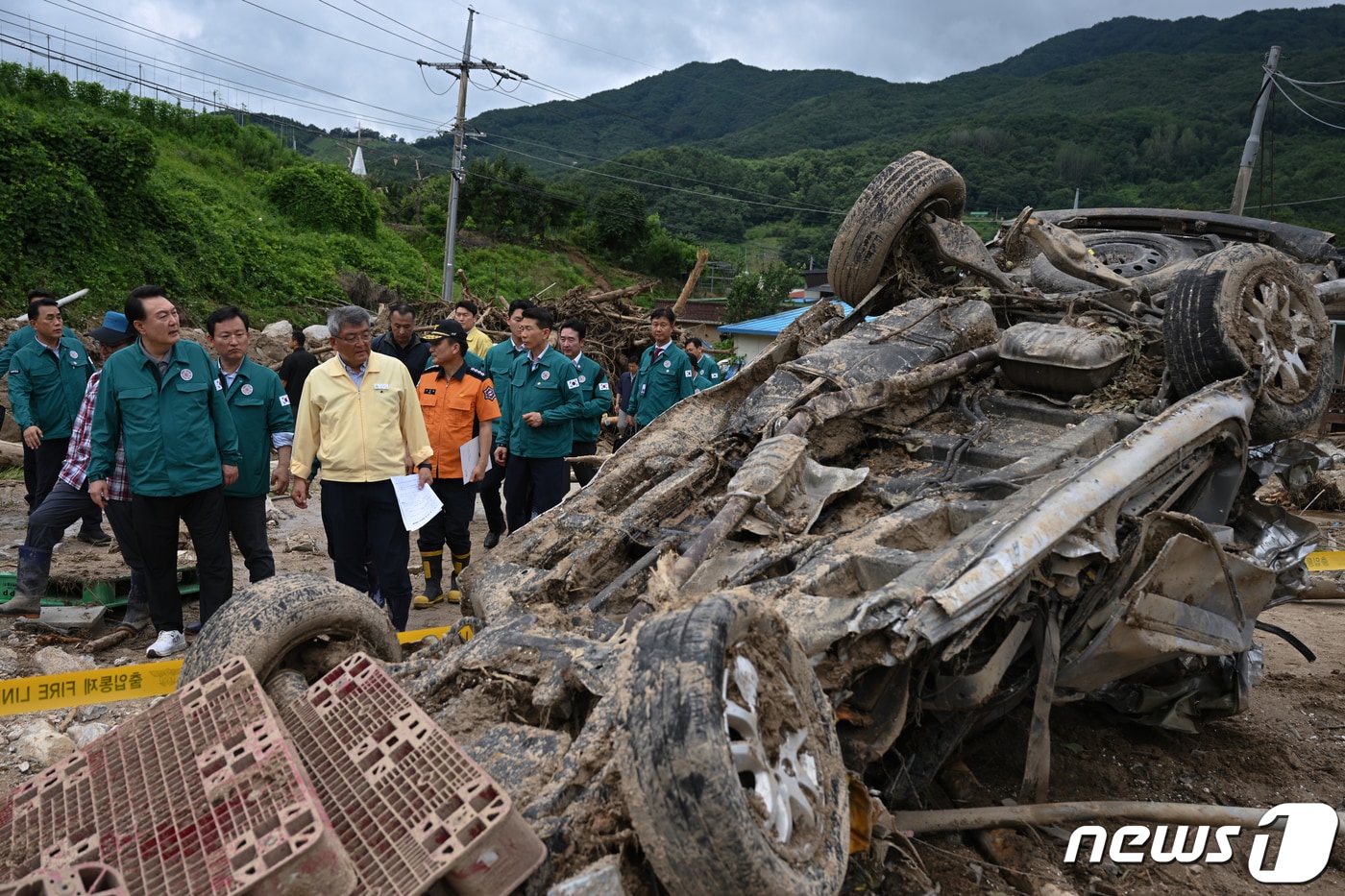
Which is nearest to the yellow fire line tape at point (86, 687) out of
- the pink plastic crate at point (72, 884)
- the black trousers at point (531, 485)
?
the pink plastic crate at point (72, 884)

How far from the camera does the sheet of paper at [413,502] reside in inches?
187

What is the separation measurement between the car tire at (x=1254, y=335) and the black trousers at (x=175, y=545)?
15.5 ft

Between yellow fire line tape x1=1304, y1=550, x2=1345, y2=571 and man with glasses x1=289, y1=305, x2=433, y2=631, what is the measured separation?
23.6 feet

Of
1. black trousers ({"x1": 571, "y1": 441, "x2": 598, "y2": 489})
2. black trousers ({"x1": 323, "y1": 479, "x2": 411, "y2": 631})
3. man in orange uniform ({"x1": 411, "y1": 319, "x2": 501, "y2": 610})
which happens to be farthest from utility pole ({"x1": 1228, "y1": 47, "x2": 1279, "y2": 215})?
black trousers ({"x1": 323, "y1": 479, "x2": 411, "y2": 631})

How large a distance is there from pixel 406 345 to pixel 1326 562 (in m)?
7.49

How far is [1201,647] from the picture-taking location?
385 centimetres

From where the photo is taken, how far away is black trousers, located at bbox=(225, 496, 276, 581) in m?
5.18

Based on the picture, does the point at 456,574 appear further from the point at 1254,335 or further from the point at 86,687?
the point at 1254,335

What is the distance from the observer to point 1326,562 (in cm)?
781

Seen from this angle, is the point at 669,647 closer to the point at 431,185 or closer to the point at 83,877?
the point at 83,877

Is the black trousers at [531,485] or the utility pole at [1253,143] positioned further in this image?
the utility pole at [1253,143]

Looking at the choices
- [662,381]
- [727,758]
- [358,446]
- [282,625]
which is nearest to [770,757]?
[727,758]

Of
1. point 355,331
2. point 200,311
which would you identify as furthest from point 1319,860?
point 200,311

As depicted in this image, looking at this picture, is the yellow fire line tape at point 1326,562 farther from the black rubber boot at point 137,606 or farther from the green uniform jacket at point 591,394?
the black rubber boot at point 137,606
